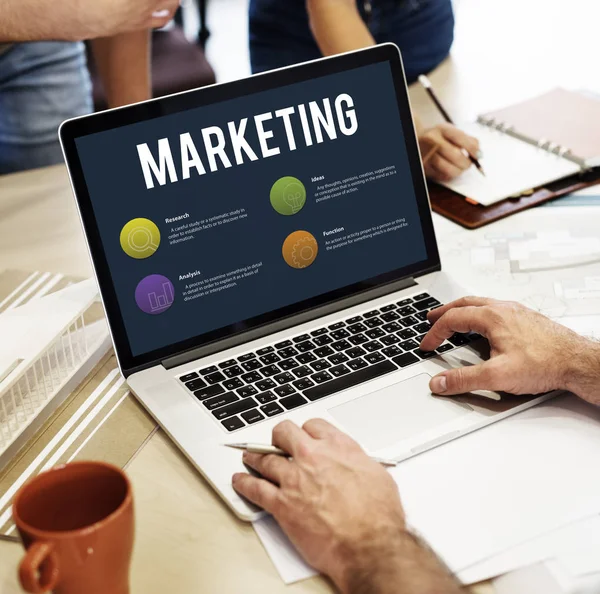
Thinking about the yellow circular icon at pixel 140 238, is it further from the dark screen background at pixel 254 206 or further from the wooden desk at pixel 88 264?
the wooden desk at pixel 88 264

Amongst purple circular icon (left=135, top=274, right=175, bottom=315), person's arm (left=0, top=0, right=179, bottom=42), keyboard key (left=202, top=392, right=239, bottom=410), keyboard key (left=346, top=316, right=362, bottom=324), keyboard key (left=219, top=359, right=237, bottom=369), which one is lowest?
keyboard key (left=202, top=392, right=239, bottom=410)

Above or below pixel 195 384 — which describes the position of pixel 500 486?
below

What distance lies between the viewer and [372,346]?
0.97 metres

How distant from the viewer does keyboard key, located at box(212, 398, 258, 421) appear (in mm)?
866

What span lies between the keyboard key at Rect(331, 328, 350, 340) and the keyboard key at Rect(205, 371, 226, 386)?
5.9 inches

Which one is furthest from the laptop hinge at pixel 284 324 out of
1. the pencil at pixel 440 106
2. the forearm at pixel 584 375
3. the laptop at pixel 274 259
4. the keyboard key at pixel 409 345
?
the pencil at pixel 440 106

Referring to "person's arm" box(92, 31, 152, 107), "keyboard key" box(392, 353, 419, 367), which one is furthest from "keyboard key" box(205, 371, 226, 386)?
"person's arm" box(92, 31, 152, 107)

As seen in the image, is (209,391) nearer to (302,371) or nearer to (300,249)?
(302,371)

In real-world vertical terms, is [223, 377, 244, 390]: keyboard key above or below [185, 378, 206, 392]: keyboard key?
below

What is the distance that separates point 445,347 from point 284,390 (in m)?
0.21

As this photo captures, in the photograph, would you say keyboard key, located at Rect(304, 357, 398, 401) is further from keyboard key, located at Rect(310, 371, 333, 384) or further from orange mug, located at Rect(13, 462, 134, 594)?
orange mug, located at Rect(13, 462, 134, 594)

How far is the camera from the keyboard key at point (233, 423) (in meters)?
0.85

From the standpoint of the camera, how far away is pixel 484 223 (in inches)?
50.7

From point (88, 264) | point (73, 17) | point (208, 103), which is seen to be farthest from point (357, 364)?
point (73, 17)
